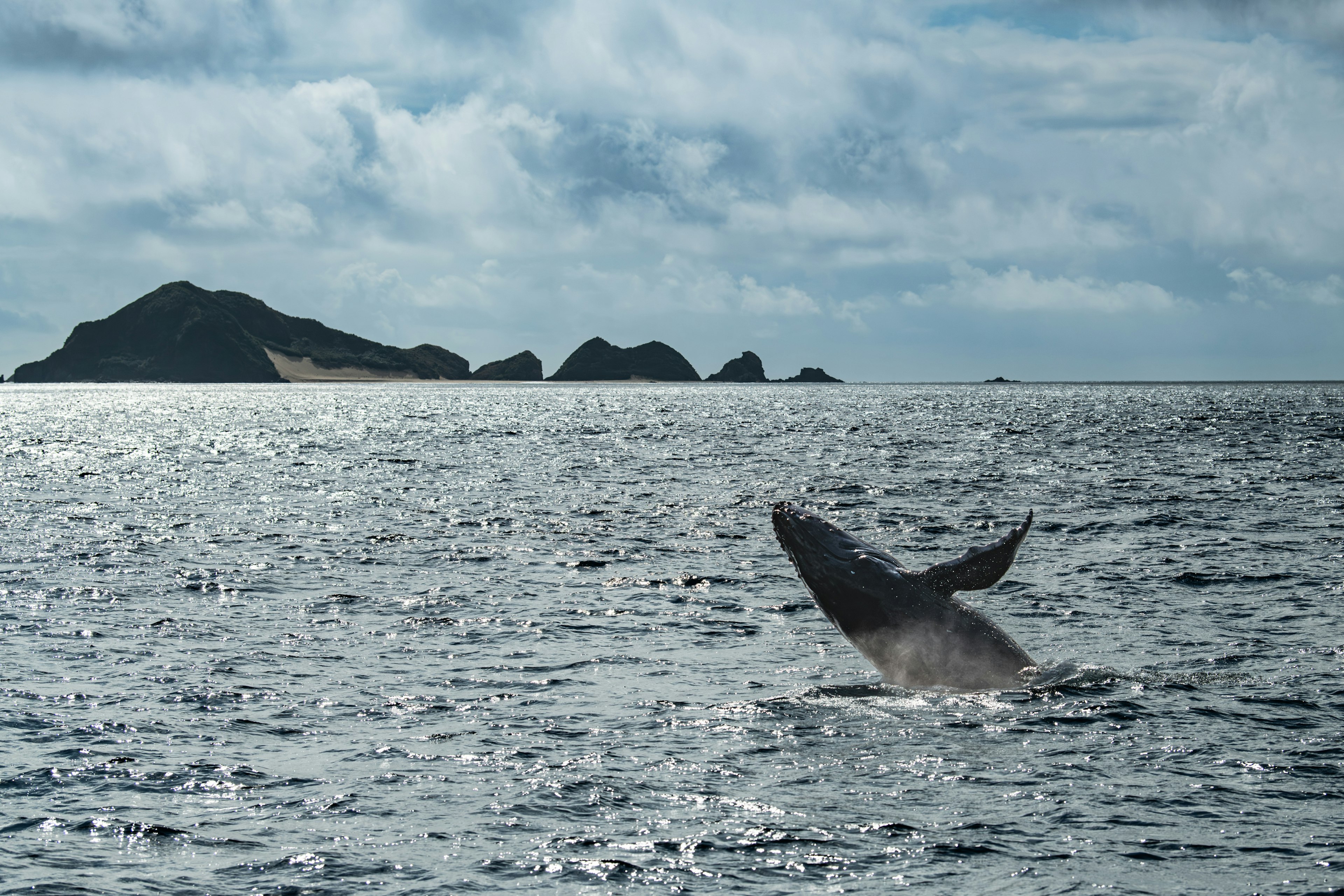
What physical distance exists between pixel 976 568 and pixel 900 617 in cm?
125

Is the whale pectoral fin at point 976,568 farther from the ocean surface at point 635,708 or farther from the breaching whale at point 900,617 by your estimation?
the ocean surface at point 635,708

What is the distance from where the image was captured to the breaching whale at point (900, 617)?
1259 centimetres

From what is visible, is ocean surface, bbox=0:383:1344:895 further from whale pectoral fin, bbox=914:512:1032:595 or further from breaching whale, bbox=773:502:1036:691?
whale pectoral fin, bbox=914:512:1032:595

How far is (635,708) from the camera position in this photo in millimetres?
A: 12430

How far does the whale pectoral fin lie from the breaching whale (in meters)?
0.03

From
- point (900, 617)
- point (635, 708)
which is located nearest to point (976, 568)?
point (900, 617)

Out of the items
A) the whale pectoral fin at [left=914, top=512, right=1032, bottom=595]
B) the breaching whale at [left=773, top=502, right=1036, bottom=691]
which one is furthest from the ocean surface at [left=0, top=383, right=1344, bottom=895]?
the whale pectoral fin at [left=914, top=512, right=1032, bottom=595]

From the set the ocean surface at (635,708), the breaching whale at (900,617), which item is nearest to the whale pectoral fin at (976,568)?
the breaching whale at (900,617)

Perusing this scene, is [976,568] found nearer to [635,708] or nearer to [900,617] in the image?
[900,617]

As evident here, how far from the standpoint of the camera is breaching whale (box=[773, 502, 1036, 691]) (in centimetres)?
1259

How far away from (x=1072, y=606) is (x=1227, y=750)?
7812 millimetres

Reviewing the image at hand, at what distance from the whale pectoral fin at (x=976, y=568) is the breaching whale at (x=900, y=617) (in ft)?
0.09

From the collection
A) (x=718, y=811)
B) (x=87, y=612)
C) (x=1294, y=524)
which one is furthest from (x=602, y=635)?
(x=1294, y=524)

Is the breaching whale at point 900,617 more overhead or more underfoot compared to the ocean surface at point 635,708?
more overhead
